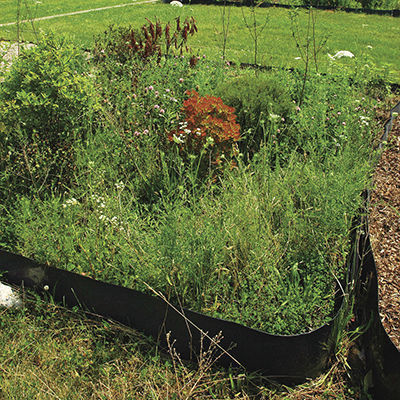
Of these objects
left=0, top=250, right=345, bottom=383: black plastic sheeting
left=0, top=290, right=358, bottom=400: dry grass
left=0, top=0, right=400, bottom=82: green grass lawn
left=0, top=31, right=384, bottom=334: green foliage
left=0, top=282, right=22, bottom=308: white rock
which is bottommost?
left=0, top=290, right=358, bottom=400: dry grass

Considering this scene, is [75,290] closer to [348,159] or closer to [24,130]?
[24,130]

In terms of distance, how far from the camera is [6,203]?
360 centimetres

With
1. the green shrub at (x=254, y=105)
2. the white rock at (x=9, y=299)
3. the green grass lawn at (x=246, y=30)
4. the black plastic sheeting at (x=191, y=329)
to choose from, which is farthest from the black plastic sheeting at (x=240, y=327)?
the green grass lawn at (x=246, y=30)

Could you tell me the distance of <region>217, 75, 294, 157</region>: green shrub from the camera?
424cm

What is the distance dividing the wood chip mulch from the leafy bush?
2525 mm

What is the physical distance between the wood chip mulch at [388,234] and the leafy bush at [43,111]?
253 cm

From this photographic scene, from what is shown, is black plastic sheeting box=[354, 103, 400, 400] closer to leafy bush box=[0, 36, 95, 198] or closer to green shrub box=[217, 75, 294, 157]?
green shrub box=[217, 75, 294, 157]

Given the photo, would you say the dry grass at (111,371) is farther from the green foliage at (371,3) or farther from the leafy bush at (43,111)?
the green foliage at (371,3)

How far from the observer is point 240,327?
2340mm

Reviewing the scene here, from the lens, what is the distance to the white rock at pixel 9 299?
289 centimetres

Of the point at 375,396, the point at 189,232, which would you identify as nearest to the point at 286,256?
the point at 189,232

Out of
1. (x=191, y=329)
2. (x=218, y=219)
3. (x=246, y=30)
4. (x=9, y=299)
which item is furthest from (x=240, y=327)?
(x=246, y=30)

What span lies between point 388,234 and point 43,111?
9.64 ft

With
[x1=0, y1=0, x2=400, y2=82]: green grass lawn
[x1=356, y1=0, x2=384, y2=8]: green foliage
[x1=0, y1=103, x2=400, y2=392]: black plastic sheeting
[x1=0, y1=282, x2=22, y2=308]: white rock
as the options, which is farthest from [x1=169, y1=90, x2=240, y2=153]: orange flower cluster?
[x1=356, y1=0, x2=384, y2=8]: green foliage
